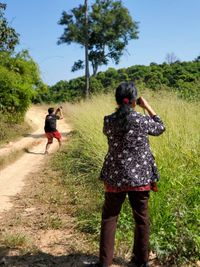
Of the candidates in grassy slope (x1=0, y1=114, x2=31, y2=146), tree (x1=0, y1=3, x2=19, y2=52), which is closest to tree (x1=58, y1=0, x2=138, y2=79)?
grassy slope (x1=0, y1=114, x2=31, y2=146)

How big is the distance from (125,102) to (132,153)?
49cm

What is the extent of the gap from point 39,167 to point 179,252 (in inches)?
283

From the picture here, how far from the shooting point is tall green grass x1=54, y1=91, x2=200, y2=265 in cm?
483

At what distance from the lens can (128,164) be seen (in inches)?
167

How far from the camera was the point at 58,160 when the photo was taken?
12.0m

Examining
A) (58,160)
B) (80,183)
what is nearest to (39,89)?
(58,160)

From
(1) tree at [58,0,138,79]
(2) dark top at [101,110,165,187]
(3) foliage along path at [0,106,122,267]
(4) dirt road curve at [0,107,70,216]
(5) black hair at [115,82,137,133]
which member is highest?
(1) tree at [58,0,138,79]

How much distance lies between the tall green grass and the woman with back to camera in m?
0.59

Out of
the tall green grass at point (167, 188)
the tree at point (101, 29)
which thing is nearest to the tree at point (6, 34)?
the tall green grass at point (167, 188)

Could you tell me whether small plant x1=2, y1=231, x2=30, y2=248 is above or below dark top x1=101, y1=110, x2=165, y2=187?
below

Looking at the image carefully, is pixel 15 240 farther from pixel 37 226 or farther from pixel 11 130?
pixel 11 130

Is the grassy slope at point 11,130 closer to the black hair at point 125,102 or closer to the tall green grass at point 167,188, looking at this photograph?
the tall green grass at point 167,188

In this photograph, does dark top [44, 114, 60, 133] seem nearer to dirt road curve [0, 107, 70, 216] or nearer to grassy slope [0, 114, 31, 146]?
dirt road curve [0, 107, 70, 216]

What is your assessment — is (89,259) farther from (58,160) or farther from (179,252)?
(58,160)
